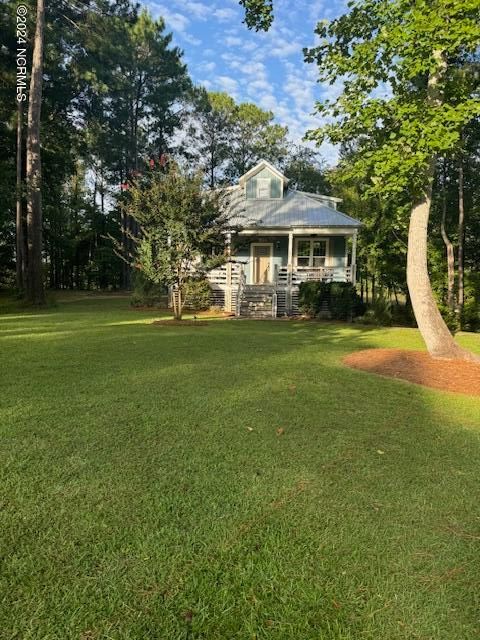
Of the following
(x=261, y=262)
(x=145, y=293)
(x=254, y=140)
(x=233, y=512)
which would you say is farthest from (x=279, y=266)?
(x=254, y=140)

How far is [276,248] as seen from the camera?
19.4m

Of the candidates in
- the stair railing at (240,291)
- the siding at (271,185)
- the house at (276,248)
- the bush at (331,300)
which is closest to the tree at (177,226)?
the house at (276,248)

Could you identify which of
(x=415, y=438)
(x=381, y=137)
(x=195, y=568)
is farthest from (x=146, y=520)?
(x=381, y=137)

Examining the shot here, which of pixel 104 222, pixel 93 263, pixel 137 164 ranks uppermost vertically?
pixel 137 164

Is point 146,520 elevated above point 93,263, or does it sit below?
below

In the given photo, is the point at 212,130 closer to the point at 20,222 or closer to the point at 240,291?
the point at 20,222

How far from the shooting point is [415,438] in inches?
148

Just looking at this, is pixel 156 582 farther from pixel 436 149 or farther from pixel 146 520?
pixel 436 149

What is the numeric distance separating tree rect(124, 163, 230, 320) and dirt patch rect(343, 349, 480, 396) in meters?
6.01

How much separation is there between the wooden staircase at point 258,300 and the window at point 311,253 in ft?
10.9

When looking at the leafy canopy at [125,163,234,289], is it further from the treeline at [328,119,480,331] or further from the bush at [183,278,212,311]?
the treeline at [328,119,480,331]

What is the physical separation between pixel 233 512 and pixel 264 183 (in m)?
19.9

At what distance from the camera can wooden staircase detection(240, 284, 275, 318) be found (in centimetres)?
1622

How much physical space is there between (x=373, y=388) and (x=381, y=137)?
14.6 feet
